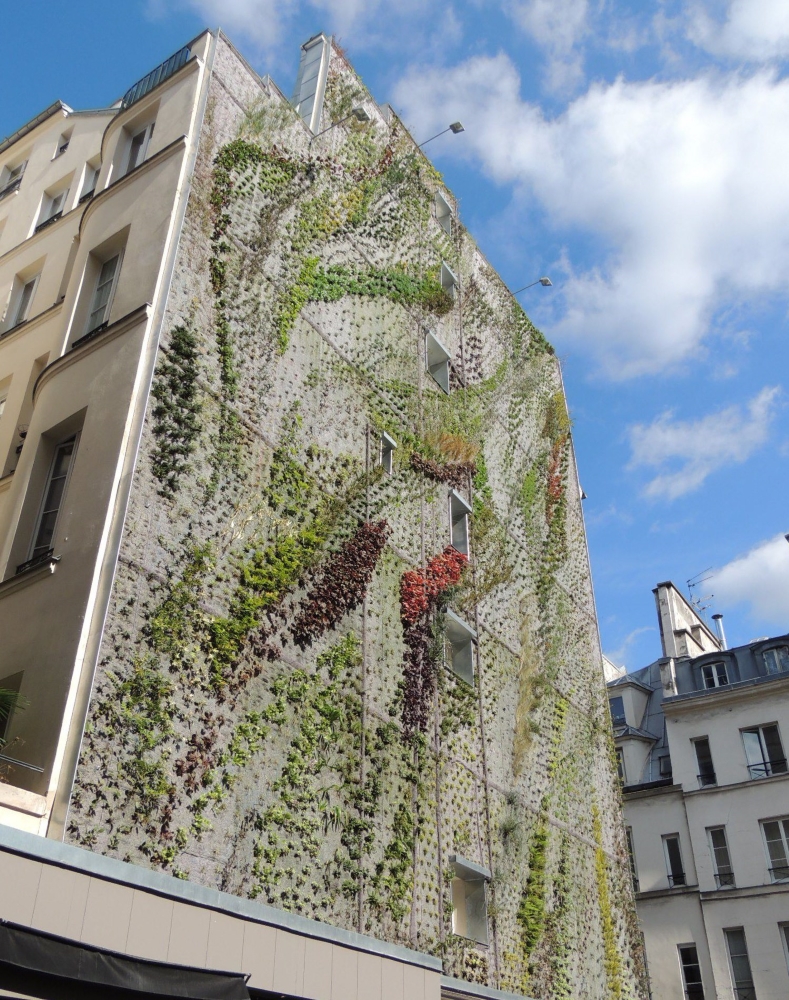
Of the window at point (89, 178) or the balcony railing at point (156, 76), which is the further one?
the window at point (89, 178)

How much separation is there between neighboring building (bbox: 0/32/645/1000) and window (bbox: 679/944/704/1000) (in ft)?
21.3

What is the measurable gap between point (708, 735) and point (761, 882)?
14.6ft

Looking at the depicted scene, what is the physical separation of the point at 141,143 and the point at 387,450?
22.7 ft

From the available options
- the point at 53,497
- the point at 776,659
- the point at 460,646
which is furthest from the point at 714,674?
the point at 53,497

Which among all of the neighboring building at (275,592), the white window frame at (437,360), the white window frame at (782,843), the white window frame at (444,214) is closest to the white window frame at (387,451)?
the neighboring building at (275,592)

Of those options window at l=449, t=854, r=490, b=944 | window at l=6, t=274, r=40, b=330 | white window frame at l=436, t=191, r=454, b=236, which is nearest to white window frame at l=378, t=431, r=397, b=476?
window at l=449, t=854, r=490, b=944

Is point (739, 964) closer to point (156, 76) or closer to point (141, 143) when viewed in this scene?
point (141, 143)

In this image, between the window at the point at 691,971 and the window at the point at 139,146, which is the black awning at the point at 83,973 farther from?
the window at the point at 691,971

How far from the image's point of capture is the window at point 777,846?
1011 inches

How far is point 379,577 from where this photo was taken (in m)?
16.4

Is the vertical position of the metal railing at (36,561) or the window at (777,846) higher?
the window at (777,846)

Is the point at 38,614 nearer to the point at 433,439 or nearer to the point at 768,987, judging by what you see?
the point at 433,439

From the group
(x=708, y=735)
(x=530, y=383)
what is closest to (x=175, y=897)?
(x=530, y=383)

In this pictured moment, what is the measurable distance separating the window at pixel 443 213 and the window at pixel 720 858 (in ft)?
59.2
